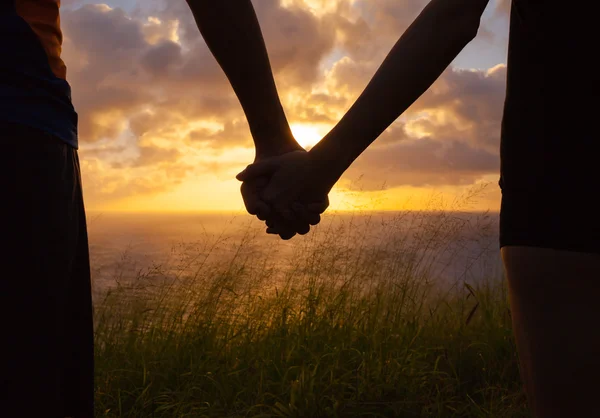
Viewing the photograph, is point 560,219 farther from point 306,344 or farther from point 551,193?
point 306,344

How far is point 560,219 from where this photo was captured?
0.84 metres

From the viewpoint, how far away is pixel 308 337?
8.86 feet

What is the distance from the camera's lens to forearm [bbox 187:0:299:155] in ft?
3.50

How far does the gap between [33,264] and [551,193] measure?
856mm

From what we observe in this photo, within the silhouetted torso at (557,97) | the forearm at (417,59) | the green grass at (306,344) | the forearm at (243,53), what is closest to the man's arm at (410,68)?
the forearm at (417,59)

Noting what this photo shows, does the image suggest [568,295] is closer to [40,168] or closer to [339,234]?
[40,168]

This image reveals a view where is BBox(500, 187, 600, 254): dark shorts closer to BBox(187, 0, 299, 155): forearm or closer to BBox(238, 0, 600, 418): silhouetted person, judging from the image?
BBox(238, 0, 600, 418): silhouetted person

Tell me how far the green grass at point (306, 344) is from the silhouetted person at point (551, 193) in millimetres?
1489

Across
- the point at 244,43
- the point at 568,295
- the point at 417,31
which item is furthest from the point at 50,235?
the point at 568,295

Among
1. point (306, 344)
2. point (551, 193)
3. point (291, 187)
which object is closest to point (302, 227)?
point (291, 187)

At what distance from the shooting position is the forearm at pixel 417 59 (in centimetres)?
94

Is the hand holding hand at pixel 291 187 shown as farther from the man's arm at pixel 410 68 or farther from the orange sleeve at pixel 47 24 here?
the orange sleeve at pixel 47 24

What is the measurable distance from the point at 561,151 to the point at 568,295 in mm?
232

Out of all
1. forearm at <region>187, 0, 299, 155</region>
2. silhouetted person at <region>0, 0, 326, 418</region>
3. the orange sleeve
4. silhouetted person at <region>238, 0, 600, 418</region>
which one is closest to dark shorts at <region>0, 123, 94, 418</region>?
silhouetted person at <region>0, 0, 326, 418</region>
